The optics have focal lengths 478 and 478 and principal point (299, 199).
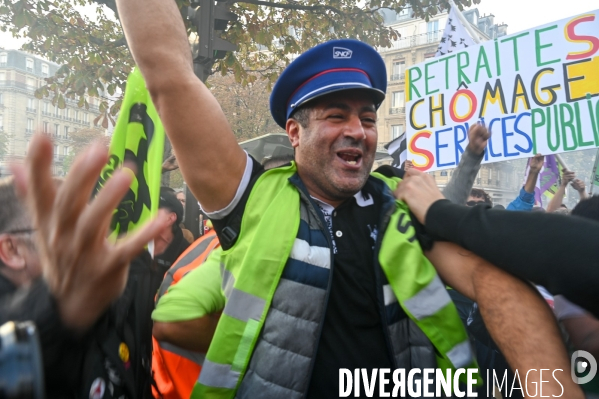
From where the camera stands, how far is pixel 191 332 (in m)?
1.84

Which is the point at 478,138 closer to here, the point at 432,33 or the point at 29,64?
the point at 432,33

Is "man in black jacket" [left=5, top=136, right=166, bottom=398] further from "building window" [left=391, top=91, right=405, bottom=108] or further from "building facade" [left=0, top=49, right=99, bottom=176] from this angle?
"building facade" [left=0, top=49, right=99, bottom=176]

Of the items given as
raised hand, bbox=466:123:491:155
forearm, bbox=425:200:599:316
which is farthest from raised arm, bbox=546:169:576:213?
forearm, bbox=425:200:599:316

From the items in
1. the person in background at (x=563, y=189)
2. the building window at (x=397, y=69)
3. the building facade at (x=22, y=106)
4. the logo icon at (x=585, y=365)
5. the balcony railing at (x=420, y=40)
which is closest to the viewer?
the logo icon at (x=585, y=365)

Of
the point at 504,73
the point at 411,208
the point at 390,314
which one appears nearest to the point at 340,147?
the point at 411,208

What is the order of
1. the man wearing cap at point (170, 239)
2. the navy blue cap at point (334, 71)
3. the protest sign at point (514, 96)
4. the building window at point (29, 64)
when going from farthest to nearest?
the building window at point (29, 64)
the man wearing cap at point (170, 239)
the protest sign at point (514, 96)
the navy blue cap at point (334, 71)

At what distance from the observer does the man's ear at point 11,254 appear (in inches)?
54.1

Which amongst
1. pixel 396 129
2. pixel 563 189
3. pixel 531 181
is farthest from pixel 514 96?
pixel 396 129

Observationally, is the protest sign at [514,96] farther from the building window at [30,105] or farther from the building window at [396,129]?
the building window at [30,105]

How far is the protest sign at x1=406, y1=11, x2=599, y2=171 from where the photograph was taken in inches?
127

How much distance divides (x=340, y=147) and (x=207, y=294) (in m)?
0.76

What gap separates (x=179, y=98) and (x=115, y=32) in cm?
780

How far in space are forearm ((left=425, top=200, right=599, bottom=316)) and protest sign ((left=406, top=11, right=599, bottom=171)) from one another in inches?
89.6

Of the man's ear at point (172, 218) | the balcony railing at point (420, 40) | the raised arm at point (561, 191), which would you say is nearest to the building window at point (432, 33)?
the balcony railing at point (420, 40)
